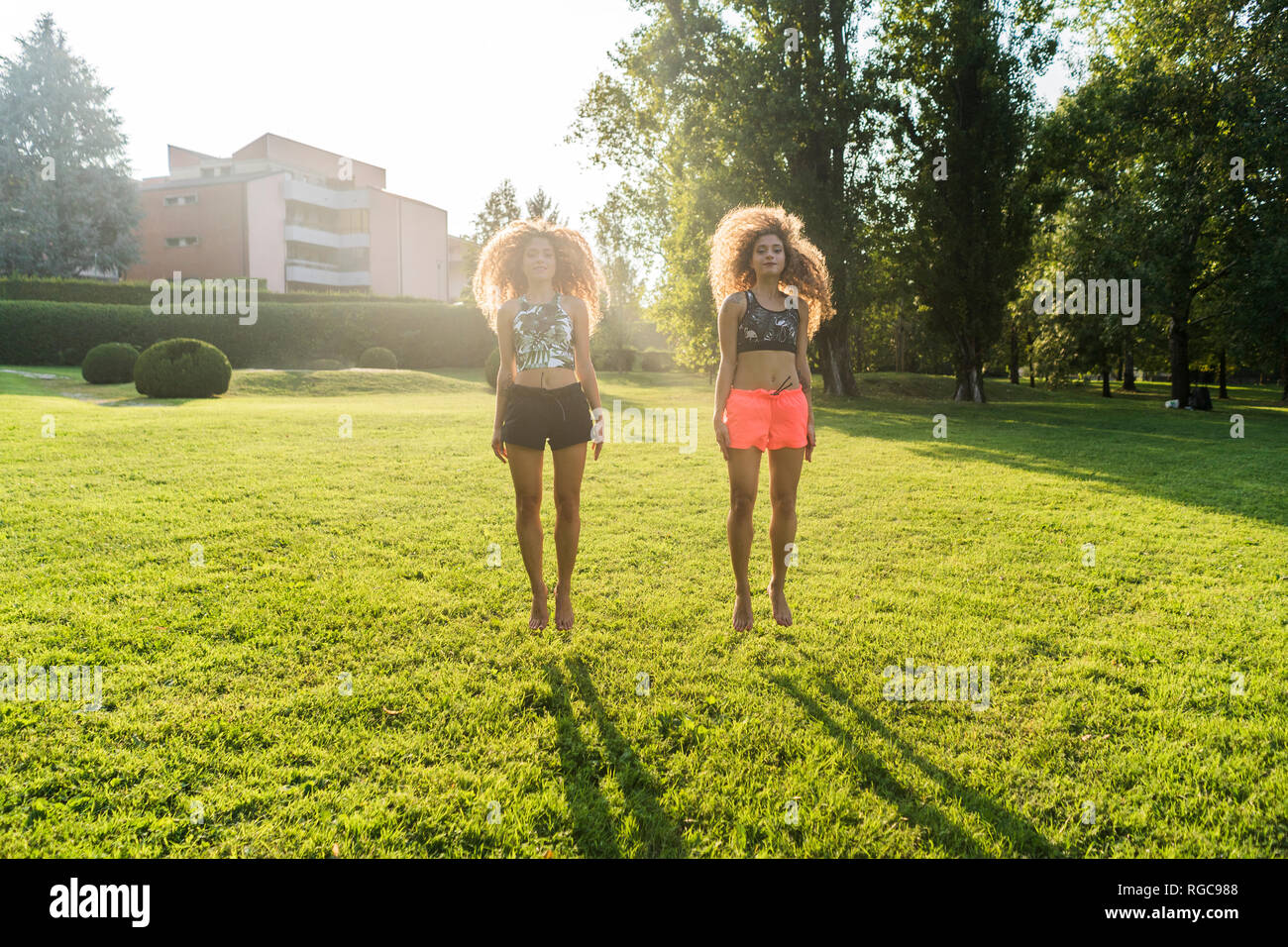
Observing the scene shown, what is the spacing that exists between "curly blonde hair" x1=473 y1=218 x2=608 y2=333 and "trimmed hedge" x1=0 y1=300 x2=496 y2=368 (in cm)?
3006

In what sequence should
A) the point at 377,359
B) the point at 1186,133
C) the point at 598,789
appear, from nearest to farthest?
the point at 598,789 → the point at 1186,133 → the point at 377,359

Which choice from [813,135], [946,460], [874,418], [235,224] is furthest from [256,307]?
[946,460]

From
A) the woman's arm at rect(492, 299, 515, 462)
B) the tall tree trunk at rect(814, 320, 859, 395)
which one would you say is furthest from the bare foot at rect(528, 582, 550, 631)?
the tall tree trunk at rect(814, 320, 859, 395)

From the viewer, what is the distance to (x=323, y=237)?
2034 inches

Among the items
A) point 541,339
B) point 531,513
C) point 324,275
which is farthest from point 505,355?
point 324,275

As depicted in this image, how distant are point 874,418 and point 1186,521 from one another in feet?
39.6

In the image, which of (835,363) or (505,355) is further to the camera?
(835,363)

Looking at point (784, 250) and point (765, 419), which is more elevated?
point (784, 250)

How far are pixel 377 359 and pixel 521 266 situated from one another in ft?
100

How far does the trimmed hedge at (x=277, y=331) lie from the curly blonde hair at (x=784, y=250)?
3091cm

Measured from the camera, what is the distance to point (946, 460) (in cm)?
1267

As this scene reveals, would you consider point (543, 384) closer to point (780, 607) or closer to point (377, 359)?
point (780, 607)

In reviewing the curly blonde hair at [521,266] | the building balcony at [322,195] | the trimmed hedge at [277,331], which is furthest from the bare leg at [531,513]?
the building balcony at [322,195]
